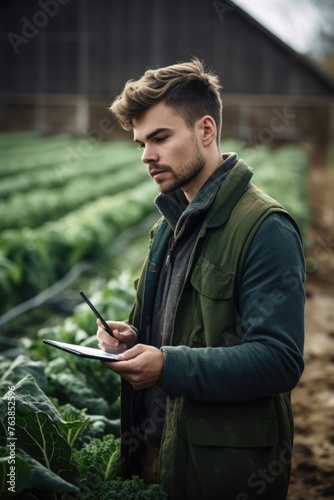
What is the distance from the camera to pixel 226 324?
2.11m

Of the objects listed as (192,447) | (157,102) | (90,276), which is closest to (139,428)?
(192,447)

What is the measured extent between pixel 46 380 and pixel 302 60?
24.6 m

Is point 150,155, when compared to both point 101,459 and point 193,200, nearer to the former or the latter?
point 193,200

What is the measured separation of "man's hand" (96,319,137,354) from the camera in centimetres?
236

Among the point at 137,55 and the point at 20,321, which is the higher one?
the point at 137,55

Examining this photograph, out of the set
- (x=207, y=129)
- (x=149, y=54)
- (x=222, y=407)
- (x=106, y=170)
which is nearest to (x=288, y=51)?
(x=149, y=54)

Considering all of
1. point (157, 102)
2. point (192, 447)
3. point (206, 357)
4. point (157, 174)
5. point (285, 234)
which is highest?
point (157, 102)

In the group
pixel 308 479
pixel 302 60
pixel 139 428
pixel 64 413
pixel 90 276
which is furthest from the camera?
pixel 302 60

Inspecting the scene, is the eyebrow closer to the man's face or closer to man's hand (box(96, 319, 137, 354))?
the man's face

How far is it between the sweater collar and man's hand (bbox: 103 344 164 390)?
0.49 metres

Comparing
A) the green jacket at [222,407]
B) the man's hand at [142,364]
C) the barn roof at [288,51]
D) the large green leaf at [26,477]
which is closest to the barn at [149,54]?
the barn roof at [288,51]

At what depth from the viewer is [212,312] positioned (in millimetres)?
2105

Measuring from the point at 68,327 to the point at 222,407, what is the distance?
2.36m

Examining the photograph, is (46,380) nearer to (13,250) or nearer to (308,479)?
(308,479)
